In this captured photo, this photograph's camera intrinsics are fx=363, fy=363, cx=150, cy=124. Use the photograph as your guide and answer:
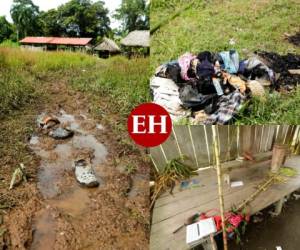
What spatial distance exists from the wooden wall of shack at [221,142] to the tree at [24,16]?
2.77 ft

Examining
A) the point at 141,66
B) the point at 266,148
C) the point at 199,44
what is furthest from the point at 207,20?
the point at 266,148

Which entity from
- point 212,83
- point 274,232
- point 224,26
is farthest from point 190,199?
point 224,26

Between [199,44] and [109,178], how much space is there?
0.89m

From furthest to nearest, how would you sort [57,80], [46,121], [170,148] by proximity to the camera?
[46,121], [57,80], [170,148]

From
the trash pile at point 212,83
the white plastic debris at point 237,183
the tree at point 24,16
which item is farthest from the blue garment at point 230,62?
the tree at point 24,16

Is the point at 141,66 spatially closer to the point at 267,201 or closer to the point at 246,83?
the point at 246,83

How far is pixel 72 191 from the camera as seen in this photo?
2012 millimetres

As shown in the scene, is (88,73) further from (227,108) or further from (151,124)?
(227,108)

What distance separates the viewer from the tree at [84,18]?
1644 millimetres

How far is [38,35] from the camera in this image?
1.72 meters

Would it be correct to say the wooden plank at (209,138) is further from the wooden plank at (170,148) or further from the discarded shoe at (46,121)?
the discarded shoe at (46,121)

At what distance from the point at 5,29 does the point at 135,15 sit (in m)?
0.63

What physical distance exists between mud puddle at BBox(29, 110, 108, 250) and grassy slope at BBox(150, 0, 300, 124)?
0.78 meters

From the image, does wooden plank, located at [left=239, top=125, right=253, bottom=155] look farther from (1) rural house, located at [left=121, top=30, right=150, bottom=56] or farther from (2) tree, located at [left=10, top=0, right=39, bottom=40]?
(2) tree, located at [left=10, top=0, right=39, bottom=40]
